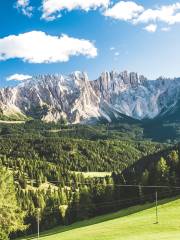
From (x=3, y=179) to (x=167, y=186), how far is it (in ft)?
225

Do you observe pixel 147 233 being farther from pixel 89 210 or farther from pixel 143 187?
pixel 89 210

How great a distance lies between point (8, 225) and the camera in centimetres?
8850

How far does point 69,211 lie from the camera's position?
164000mm

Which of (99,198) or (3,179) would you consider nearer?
(3,179)

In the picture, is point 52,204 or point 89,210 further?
point 52,204

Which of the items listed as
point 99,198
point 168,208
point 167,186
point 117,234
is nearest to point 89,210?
point 99,198

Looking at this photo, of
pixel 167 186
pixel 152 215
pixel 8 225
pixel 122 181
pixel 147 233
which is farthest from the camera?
→ pixel 122 181

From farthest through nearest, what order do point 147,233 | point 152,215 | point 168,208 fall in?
1. point 168,208
2. point 152,215
3. point 147,233

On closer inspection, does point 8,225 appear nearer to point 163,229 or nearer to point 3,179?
point 3,179

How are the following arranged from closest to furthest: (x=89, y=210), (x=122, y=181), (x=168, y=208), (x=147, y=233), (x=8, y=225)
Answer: (x=147, y=233), (x=8, y=225), (x=168, y=208), (x=89, y=210), (x=122, y=181)

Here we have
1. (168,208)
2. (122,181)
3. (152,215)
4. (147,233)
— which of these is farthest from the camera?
(122,181)

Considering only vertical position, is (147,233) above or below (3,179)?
below

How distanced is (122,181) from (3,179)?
90.1 m

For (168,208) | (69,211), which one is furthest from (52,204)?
(168,208)
